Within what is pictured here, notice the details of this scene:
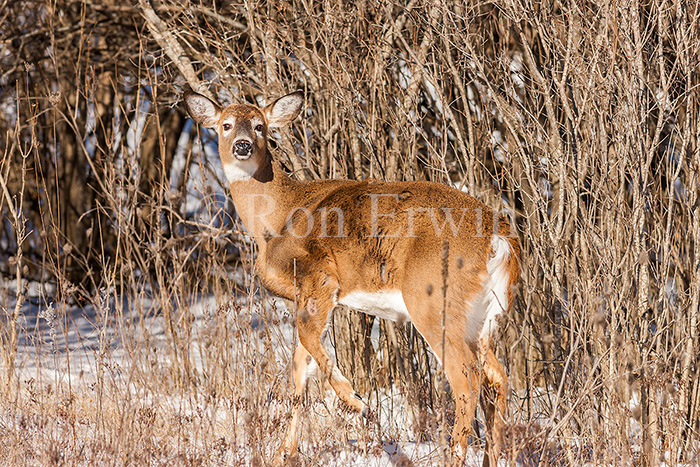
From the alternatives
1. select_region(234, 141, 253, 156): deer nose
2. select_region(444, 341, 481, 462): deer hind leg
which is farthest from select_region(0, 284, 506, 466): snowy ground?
select_region(234, 141, 253, 156): deer nose

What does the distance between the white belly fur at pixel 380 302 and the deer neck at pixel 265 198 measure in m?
0.68

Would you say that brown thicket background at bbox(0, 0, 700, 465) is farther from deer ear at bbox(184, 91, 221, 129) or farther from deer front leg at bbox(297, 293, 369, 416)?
deer ear at bbox(184, 91, 221, 129)

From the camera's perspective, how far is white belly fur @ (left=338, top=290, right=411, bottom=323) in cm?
398

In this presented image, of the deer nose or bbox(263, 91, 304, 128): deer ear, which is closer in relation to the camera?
the deer nose

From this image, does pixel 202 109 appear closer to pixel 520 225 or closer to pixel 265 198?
pixel 265 198

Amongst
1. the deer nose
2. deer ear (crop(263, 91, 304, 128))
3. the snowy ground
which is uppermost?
deer ear (crop(263, 91, 304, 128))

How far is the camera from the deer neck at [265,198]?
460 cm

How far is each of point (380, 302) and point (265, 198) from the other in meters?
1.04

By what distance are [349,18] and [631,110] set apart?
1836 mm

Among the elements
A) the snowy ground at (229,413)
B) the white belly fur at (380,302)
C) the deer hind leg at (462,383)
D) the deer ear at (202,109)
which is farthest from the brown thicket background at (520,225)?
the deer ear at (202,109)

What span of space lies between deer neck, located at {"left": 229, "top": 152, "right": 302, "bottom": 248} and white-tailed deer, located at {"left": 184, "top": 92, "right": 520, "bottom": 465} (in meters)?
0.03

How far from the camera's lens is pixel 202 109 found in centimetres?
482

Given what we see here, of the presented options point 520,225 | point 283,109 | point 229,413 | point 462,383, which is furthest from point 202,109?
point 462,383

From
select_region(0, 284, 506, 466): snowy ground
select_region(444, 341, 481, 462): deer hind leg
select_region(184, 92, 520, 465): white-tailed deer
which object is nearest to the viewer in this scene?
select_region(0, 284, 506, 466): snowy ground
